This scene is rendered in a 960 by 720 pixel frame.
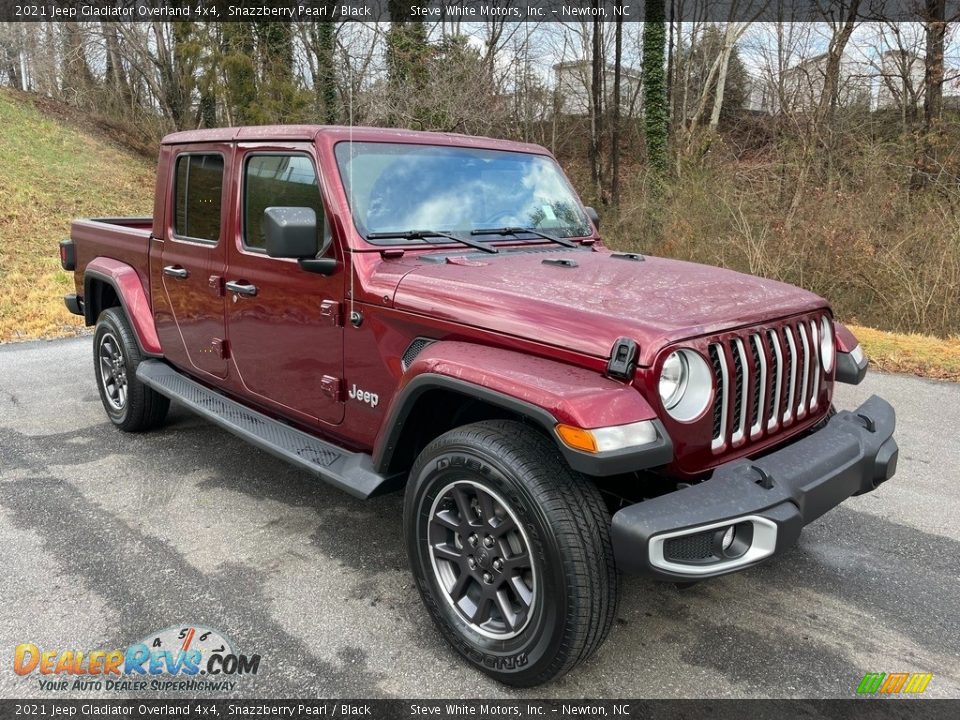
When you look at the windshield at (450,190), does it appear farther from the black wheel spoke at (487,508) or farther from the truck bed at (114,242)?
the truck bed at (114,242)

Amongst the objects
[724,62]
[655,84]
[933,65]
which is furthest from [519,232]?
[724,62]

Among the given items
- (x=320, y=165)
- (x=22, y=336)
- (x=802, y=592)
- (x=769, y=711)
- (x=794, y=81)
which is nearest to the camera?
(x=769, y=711)

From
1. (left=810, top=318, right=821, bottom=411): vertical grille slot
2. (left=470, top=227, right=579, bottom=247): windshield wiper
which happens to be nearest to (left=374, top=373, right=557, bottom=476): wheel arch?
(left=470, top=227, right=579, bottom=247): windshield wiper

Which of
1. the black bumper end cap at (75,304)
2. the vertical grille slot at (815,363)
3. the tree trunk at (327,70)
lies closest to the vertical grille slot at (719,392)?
the vertical grille slot at (815,363)

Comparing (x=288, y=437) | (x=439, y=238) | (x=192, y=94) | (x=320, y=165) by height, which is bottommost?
(x=288, y=437)

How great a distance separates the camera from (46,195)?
17984 mm

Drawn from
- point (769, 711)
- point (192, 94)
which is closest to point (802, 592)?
point (769, 711)

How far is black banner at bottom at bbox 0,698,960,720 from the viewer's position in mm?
2416

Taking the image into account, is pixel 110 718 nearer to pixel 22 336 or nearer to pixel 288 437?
pixel 288 437

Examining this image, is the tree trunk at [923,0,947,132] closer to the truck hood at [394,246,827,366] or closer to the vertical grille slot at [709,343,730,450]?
the truck hood at [394,246,827,366]

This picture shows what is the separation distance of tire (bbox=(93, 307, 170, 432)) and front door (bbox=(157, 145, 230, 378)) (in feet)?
1.26

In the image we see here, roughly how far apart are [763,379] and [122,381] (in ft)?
13.8

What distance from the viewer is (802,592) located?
10.3 ft

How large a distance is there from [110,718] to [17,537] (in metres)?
1.60
